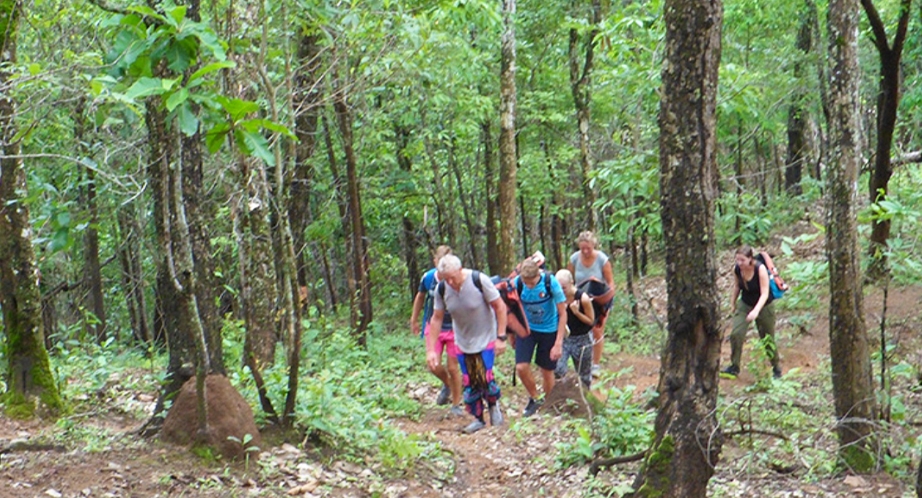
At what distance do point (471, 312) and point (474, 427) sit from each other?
1.40 metres

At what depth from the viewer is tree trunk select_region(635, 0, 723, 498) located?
5270 millimetres

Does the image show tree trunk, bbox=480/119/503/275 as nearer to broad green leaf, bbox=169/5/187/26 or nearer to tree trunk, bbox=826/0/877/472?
tree trunk, bbox=826/0/877/472

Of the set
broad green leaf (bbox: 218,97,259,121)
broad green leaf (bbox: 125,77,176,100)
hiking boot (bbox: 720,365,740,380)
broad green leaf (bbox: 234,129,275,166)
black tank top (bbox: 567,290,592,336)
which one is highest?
broad green leaf (bbox: 125,77,176,100)

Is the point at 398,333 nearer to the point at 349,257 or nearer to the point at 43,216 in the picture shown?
the point at 349,257

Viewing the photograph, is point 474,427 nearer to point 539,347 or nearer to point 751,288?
point 539,347

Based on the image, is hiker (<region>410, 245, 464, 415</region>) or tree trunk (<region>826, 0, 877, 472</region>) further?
hiker (<region>410, 245, 464, 415</region>)

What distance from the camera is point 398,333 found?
19188 millimetres

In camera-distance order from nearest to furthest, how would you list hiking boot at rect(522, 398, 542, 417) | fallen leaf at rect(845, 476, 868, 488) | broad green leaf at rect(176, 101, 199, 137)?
broad green leaf at rect(176, 101, 199, 137), fallen leaf at rect(845, 476, 868, 488), hiking boot at rect(522, 398, 542, 417)

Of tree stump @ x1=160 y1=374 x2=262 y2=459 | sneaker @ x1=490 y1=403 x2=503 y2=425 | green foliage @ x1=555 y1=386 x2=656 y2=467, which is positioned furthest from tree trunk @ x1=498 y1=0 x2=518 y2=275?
tree stump @ x1=160 y1=374 x2=262 y2=459

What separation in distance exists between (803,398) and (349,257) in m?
12.6

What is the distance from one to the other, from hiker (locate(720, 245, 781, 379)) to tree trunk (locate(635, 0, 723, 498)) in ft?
19.5

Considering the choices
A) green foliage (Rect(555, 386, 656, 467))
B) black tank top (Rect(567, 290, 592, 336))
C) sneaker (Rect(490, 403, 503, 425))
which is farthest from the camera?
black tank top (Rect(567, 290, 592, 336))

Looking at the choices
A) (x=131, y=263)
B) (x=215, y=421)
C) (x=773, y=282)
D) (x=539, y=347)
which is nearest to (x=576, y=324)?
(x=539, y=347)

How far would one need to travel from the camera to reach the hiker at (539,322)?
9.74 meters
